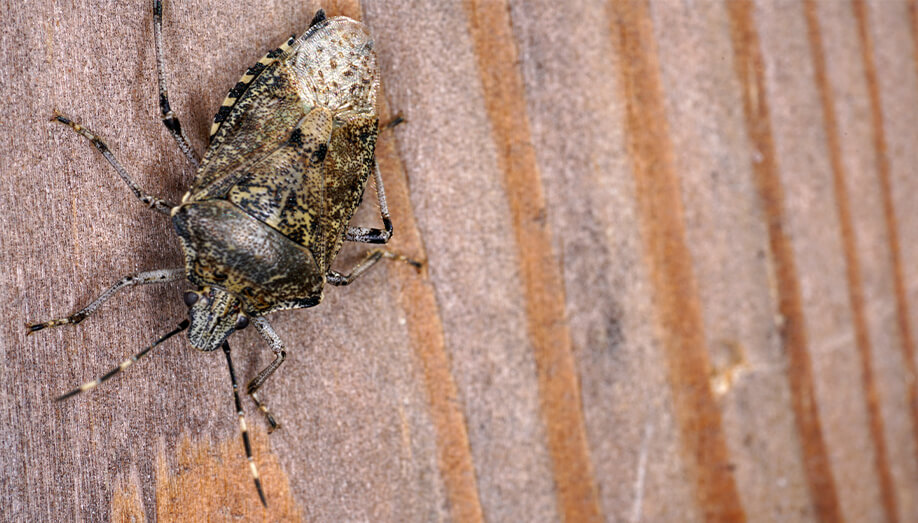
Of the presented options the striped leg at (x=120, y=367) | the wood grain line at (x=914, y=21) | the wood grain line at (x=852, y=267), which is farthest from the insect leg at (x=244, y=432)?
the wood grain line at (x=914, y=21)

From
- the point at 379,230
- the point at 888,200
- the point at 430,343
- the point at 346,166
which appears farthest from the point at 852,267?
the point at 346,166

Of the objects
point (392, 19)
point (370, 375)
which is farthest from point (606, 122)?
point (370, 375)

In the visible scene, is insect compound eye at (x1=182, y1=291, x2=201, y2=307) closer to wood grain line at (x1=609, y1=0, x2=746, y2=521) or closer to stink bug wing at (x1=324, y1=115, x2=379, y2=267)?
stink bug wing at (x1=324, y1=115, x2=379, y2=267)

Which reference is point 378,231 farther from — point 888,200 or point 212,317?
point 888,200

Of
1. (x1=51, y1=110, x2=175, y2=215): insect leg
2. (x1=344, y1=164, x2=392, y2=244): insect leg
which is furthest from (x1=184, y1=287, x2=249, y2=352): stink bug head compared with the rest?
(x1=344, y1=164, x2=392, y2=244): insect leg

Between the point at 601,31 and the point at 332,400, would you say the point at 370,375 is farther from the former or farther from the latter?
the point at 601,31

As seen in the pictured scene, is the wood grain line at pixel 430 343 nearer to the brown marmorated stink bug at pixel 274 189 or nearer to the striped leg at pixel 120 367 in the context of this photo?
the brown marmorated stink bug at pixel 274 189
